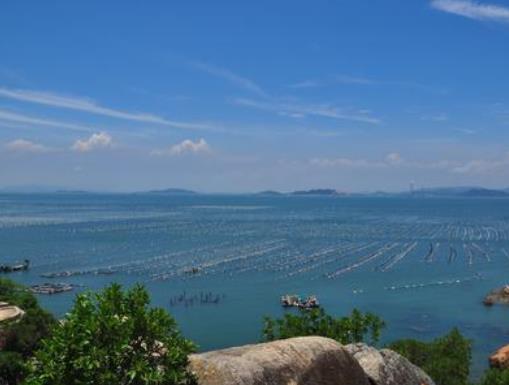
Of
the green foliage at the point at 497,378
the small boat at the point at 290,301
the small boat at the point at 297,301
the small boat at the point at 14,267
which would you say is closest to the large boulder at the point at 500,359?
the green foliage at the point at 497,378

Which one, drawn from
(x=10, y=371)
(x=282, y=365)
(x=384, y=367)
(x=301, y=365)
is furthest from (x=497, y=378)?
(x=10, y=371)

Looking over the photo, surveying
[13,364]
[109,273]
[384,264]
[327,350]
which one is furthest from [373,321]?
[384,264]

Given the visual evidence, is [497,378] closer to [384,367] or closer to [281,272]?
[384,367]

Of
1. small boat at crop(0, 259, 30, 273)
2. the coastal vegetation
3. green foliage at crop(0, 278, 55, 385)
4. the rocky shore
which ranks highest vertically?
the coastal vegetation

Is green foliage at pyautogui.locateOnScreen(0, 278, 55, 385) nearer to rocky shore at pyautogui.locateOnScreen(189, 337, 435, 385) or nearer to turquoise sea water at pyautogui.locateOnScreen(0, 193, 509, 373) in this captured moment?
rocky shore at pyautogui.locateOnScreen(189, 337, 435, 385)

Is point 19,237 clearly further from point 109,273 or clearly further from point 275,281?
point 275,281

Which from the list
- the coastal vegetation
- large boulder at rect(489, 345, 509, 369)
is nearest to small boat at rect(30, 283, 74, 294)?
large boulder at rect(489, 345, 509, 369)

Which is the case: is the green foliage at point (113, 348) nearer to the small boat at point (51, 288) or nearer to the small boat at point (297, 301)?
the small boat at point (297, 301)

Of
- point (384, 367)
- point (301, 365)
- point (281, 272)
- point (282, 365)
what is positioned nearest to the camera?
point (282, 365)
